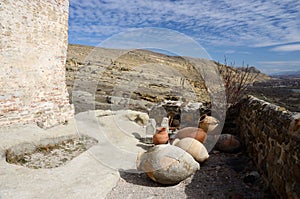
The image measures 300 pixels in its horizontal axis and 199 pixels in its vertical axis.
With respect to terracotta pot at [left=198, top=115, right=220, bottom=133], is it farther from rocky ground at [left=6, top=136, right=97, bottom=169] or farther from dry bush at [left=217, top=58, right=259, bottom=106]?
rocky ground at [left=6, top=136, right=97, bottom=169]

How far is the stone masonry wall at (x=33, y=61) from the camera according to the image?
6117 millimetres

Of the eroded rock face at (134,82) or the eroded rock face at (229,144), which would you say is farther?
the eroded rock face at (134,82)

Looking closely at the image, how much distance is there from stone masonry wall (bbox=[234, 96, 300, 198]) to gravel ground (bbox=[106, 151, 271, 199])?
28 cm

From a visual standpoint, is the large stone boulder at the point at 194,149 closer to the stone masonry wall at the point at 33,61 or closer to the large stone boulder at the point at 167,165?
the large stone boulder at the point at 167,165

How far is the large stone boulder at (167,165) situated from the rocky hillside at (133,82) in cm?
647

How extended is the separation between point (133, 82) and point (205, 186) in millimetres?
12069

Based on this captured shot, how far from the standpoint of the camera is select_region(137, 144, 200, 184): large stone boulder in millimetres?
4246


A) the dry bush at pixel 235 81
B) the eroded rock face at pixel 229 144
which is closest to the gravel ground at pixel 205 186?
the eroded rock face at pixel 229 144

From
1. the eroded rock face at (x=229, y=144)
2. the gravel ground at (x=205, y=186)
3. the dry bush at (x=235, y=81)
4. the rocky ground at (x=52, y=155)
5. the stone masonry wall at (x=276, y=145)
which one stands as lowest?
the rocky ground at (x=52, y=155)

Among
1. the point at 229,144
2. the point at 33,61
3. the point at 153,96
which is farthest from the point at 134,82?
the point at 229,144

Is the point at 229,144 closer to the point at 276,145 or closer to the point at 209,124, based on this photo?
the point at 209,124

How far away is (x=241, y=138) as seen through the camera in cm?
655

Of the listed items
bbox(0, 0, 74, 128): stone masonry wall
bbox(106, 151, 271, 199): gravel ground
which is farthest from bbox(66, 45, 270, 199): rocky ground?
bbox(0, 0, 74, 128): stone masonry wall

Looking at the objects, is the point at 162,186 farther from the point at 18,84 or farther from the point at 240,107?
the point at 18,84
